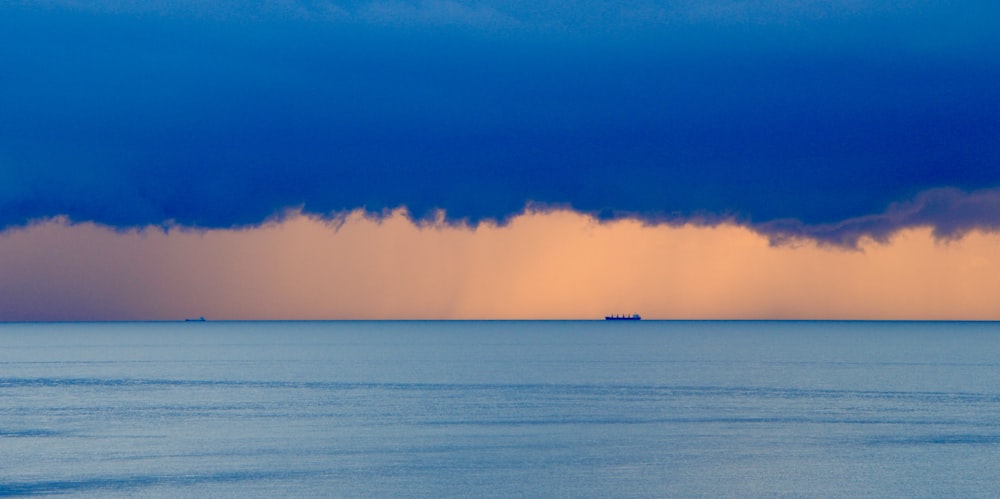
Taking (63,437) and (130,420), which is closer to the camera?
(63,437)

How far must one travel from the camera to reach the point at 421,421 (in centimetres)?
7356

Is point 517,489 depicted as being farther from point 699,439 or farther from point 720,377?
point 720,377

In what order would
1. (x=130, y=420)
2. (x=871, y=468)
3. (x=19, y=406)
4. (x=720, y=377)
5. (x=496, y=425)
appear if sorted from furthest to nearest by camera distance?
1. (x=720, y=377)
2. (x=19, y=406)
3. (x=130, y=420)
4. (x=496, y=425)
5. (x=871, y=468)

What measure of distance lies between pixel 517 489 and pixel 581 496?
2900mm

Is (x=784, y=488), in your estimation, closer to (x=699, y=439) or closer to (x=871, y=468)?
(x=871, y=468)

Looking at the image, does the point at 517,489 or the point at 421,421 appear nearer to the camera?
the point at 517,489

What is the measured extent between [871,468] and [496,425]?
79.2ft

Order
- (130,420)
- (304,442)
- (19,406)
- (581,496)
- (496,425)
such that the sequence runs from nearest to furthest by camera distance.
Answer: (581,496) < (304,442) < (496,425) < (130,420) < (19,406)

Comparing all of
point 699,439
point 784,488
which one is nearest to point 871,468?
point 784,488

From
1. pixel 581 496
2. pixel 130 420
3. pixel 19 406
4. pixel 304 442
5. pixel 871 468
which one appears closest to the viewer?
pixel 581 496

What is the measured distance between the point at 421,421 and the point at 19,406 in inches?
1323

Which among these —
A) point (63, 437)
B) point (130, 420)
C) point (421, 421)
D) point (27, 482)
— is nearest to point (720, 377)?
point (421, 421)

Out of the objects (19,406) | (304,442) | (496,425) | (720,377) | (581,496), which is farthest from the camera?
(720,377)

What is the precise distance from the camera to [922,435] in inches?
2606
